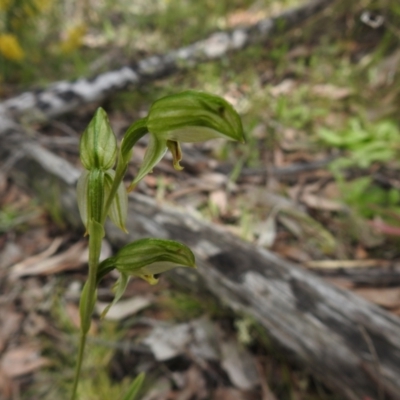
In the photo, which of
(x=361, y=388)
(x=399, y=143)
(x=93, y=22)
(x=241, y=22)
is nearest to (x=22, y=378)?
(x=361, y=388)

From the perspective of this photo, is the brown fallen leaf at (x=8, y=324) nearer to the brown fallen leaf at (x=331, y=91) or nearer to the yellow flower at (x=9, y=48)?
the yellow flower at (x=9, y=48)

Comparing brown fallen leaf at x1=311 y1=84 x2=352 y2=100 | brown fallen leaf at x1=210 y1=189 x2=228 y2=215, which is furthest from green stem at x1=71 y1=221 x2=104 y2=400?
brown fallen leaf at x1=311 y1=84 x2=352 y2=100

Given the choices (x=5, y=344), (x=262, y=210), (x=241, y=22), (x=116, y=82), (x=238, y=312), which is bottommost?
(x=5, y=344)

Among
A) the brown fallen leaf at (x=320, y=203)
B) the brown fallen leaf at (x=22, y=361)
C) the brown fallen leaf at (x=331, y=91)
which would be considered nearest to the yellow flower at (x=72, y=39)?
the brown fallen leaf at (x=331, y=91)

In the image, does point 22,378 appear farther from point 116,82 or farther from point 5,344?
point 116,82

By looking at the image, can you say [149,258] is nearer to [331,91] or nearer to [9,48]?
[331,91]

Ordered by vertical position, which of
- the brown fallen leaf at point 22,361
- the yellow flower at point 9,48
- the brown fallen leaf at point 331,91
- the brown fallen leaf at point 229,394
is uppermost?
the yellow flower at point 9,48

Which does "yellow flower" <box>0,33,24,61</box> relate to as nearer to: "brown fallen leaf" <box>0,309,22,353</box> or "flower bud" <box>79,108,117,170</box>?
"brown fallen leaf" <box>0,309,22,353</box>
